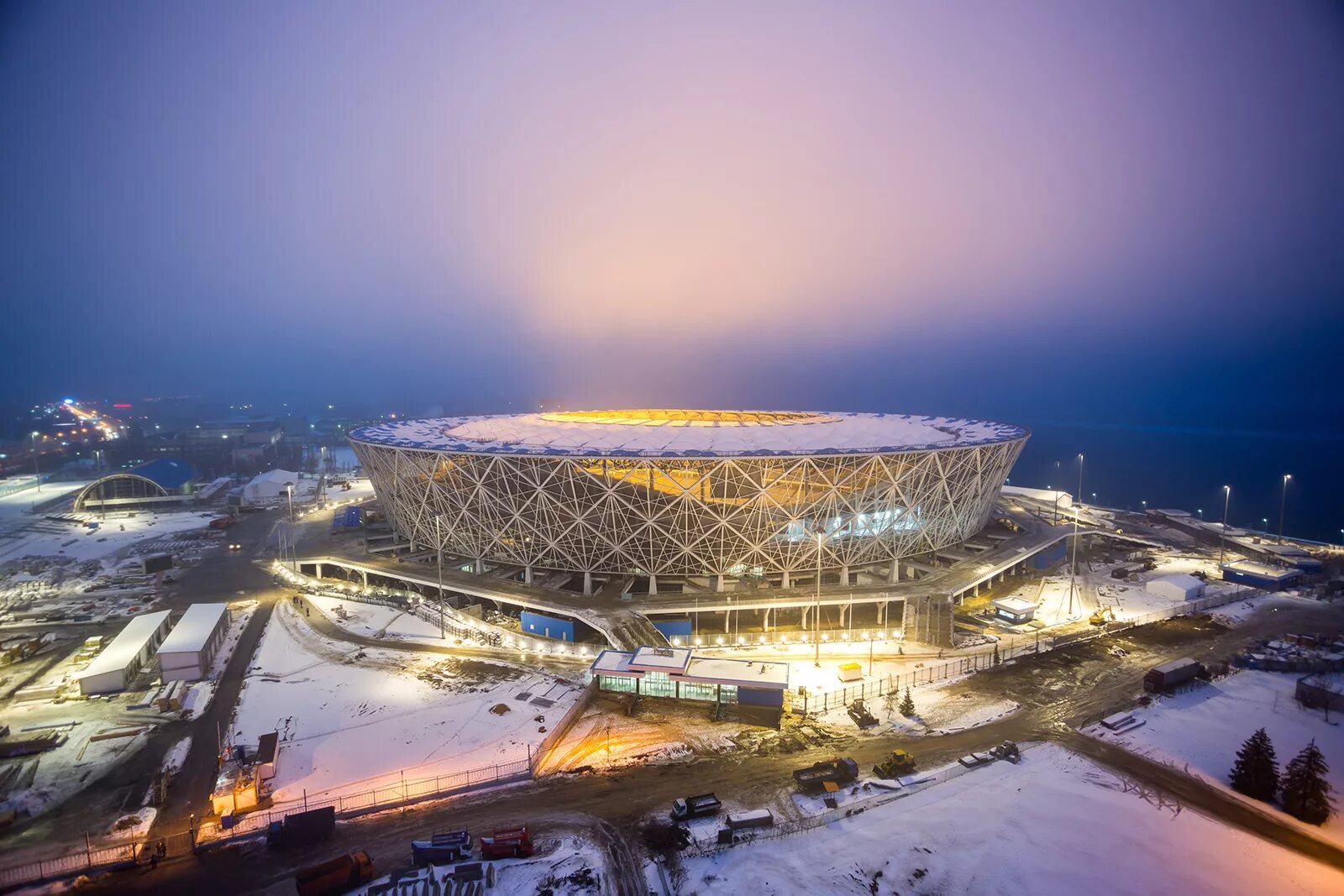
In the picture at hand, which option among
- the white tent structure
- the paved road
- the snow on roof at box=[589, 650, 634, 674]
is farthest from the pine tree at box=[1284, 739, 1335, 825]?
the white tent structure

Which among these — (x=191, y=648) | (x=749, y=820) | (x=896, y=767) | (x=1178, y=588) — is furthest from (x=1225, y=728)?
(x=191, y=648)

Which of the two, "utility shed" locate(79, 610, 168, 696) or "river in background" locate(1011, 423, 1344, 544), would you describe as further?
"river in background" locate(1011, 423, 1344, 544)

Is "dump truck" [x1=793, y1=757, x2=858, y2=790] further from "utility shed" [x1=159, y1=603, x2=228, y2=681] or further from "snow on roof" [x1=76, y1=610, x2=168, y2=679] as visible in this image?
"snow on roof" [x1=76, y1=610, x2=168, y2=679]

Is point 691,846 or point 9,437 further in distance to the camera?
point 9,437

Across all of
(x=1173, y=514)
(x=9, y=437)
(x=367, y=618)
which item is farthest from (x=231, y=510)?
(x=9, y=437)

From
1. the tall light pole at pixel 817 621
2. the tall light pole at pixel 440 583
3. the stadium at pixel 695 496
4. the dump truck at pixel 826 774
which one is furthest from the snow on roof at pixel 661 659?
the tall light pole at pixel 440 583

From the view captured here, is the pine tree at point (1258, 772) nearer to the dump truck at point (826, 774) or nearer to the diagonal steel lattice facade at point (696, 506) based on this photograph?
the dump truck at point (826, 774)

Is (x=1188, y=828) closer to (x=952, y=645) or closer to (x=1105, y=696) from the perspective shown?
(x=1105, y=696)

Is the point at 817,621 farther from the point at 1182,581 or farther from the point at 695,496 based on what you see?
the point at 1182,581
